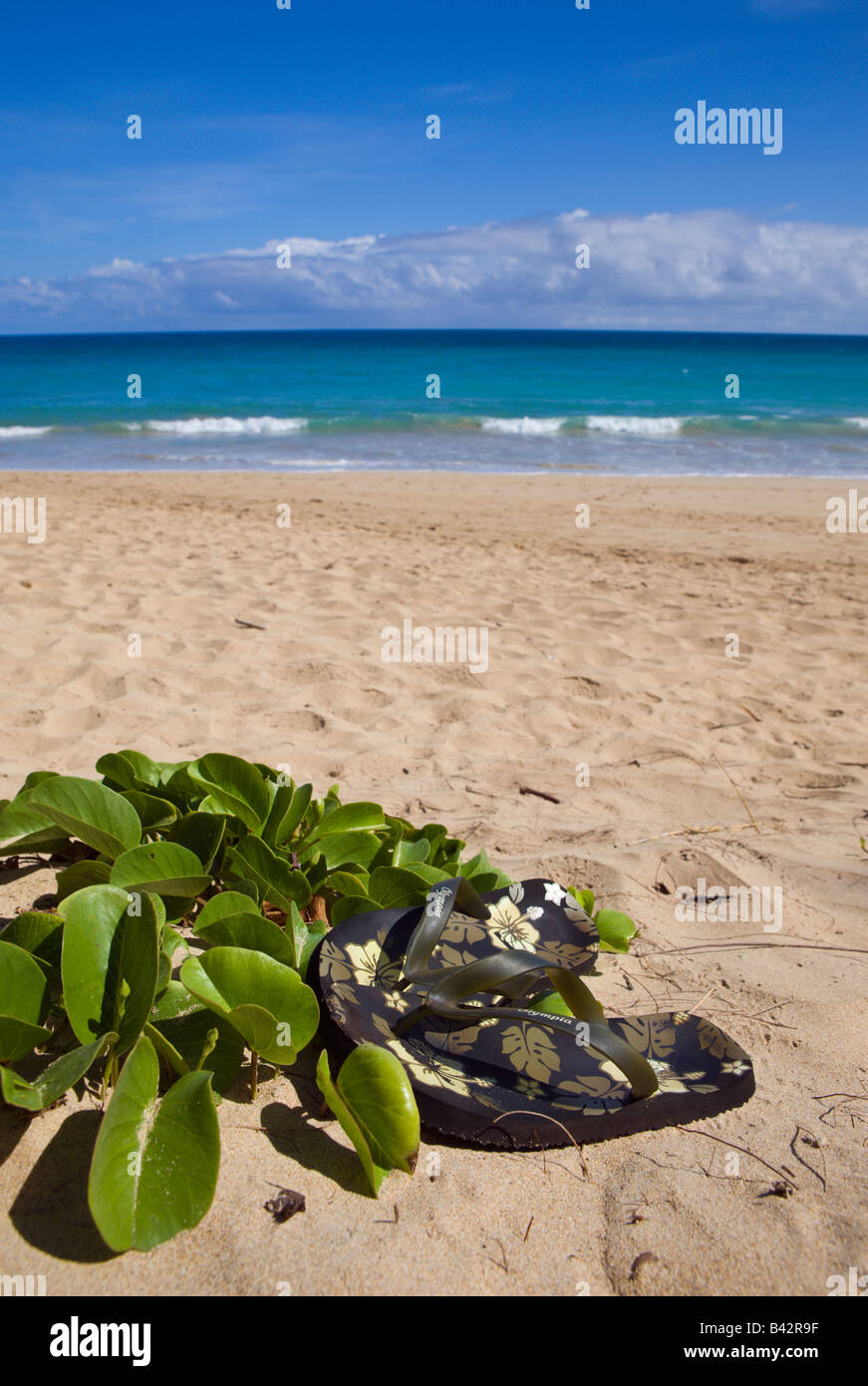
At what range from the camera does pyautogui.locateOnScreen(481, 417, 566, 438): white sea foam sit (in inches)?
670

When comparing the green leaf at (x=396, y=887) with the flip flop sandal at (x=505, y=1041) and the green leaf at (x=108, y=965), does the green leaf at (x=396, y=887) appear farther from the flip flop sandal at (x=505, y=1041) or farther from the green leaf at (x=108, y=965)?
the green leaf at (x=108, y=965)

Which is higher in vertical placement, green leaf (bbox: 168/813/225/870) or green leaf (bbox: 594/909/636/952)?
green leaf (bbox: 168/813/225/870)

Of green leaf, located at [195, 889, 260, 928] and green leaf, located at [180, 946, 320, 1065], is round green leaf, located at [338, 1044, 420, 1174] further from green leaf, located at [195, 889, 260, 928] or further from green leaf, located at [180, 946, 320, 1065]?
green leaf, located at [195, 889, 260, 928]

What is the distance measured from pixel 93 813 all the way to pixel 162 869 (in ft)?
0.58

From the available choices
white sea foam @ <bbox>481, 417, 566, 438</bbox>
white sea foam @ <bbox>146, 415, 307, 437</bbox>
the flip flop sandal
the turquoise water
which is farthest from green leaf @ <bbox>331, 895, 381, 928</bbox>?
white sea foam @ <bbox>481, 417, 566, 438</bbox>

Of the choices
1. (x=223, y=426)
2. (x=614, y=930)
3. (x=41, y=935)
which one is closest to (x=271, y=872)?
(x=41, y=935)

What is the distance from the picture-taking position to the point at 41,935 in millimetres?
1235

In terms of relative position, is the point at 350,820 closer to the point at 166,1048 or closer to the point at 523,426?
the point at 166,1048

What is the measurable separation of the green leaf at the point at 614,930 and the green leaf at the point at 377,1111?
668mm

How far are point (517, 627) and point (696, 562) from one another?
2.51m

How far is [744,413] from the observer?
1988 cm

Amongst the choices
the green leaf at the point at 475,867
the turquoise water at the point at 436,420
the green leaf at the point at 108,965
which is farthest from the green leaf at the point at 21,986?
the turquoise water at the point at 436,420

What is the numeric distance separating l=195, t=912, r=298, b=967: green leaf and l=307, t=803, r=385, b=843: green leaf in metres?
0.41

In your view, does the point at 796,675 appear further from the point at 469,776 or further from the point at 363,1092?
the point at 363,1092
